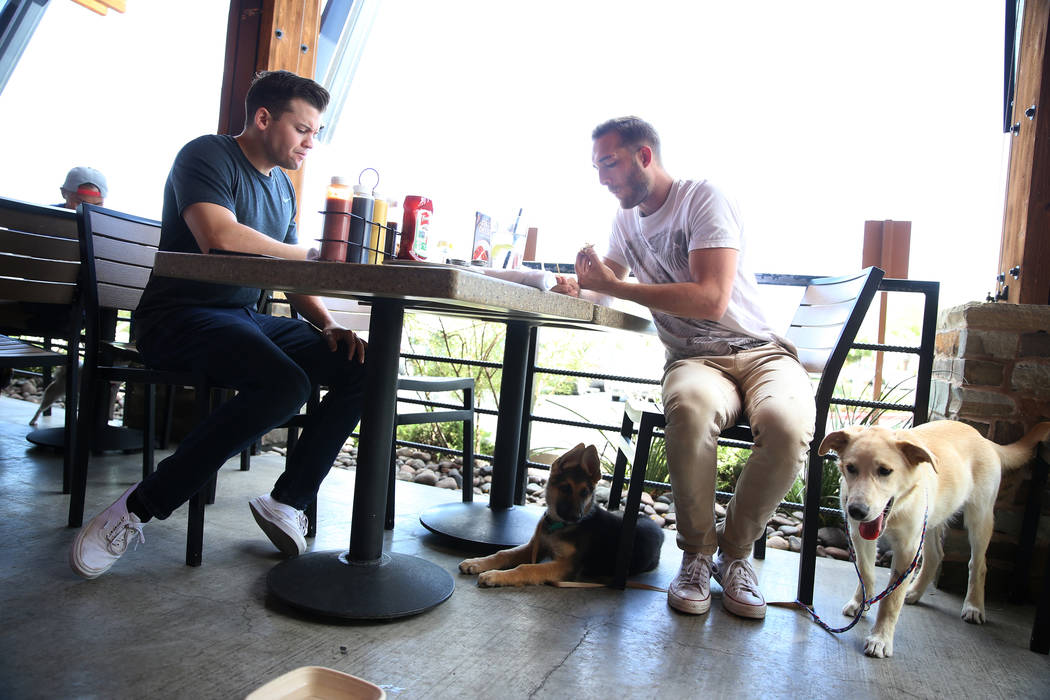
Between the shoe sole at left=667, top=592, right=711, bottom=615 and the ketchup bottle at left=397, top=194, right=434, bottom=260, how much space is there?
1121 millimetres

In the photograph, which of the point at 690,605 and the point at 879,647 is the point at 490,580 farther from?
the point at 879,647

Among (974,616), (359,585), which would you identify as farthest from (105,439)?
(974,616)

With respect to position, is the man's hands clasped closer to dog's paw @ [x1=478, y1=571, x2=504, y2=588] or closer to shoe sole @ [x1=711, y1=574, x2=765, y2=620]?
dog's paw @ [x1=478, y1=571, x2=504, y2=588]

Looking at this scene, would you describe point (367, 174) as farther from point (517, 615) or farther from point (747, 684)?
point (747, 684)

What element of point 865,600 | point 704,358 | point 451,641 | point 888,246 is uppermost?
point 888,246

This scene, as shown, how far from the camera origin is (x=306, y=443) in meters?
1.96

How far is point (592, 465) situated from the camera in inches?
79.7

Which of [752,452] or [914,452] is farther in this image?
[752,452]

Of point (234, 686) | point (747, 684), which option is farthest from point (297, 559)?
point (747, 684)

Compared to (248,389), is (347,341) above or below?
above

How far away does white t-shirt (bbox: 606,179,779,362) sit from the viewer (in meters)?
2.04

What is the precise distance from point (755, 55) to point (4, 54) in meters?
6.65

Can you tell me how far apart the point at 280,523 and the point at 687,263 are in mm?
1414

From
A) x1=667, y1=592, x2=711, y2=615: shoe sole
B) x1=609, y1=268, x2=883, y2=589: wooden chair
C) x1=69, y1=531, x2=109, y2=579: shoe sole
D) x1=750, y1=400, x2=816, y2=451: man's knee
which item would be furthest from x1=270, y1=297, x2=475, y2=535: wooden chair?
x1=750, y1=400, x2=816, y2=451: man's knee
